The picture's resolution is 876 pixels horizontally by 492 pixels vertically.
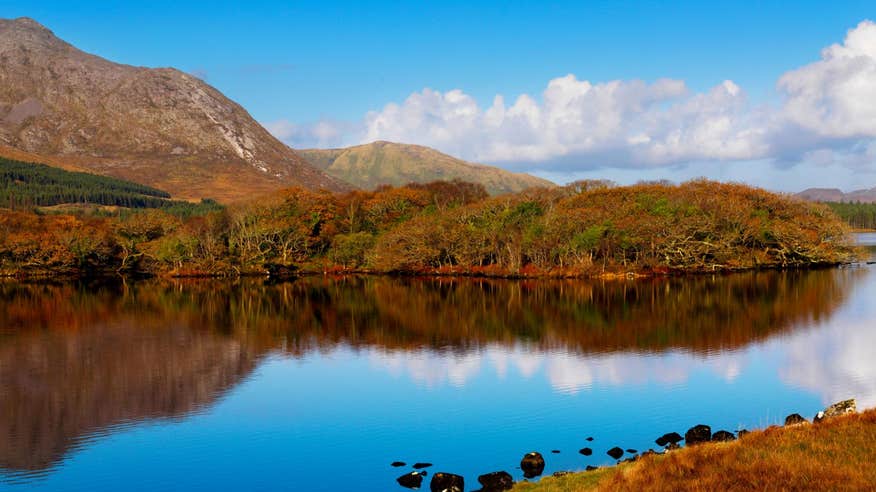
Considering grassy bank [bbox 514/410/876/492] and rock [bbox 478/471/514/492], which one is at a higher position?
grassy bank [bbox 514/410/876/492]

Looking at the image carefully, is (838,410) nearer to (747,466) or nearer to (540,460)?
Answer: (747,466)

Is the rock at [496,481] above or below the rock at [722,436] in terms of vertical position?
below

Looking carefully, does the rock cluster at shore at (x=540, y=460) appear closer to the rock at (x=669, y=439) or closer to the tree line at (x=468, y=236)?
the rock at (x=669, y=439)

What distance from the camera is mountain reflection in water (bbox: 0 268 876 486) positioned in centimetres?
3675

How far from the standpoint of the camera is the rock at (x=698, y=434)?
2748cm

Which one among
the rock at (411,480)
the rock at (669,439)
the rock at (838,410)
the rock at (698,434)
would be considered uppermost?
the rock at (838,410)

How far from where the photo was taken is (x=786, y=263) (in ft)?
348

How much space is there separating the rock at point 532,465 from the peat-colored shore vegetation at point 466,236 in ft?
238

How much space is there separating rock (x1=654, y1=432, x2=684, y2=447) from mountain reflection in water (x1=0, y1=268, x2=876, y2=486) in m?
8.80

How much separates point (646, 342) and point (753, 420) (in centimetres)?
1796

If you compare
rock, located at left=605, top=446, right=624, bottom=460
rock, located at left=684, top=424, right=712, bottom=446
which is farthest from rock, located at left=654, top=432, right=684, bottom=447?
rock, located at left=605, top=446, right=624, bottom=460

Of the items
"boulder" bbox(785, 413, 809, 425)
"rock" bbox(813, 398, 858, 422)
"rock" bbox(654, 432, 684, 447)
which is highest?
"rock" bbox(813, 398, 858, 422)

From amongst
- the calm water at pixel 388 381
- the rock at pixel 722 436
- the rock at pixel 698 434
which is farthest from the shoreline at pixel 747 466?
the calm water at pixel 388 381

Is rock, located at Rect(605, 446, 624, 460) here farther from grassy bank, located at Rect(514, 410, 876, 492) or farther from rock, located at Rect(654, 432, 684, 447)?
grassy bank, located at Rect(514, 410, 876, 492)
